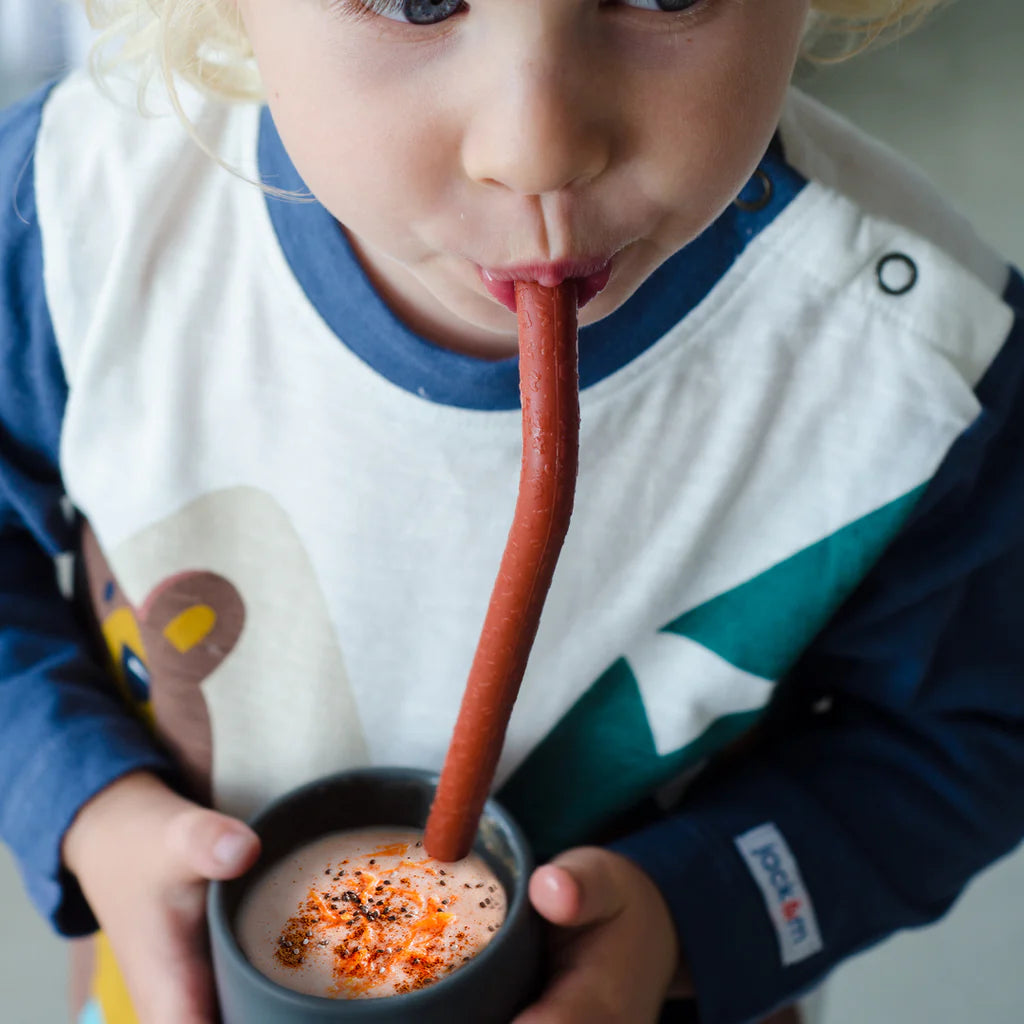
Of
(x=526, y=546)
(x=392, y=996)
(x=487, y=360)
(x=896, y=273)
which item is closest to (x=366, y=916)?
(x=392, y=996)

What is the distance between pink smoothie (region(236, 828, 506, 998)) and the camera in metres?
0.42

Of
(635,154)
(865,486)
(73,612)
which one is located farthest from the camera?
(73,612)

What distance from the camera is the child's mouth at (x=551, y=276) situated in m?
0.42

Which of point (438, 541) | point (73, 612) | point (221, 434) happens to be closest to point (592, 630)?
point (438, 541)

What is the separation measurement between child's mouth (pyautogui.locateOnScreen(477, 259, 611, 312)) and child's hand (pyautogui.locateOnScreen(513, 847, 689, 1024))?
0.21 metres

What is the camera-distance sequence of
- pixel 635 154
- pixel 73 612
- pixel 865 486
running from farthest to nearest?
1. pixel 73 612
2. pixel 865 486
3. pixel 635 154

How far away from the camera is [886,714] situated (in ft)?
2.18

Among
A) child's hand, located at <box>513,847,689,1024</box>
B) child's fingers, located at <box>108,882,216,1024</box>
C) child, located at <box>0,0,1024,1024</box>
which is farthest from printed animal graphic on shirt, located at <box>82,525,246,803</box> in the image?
child's hand, located at <box>513,847,689,1024</box>

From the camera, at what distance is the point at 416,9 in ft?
1.24

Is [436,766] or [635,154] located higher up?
[635,154]

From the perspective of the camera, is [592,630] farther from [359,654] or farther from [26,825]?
[26,825]

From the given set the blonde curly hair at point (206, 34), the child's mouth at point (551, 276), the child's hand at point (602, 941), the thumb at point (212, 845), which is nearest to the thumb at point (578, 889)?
the child's hand at point (602, 941)

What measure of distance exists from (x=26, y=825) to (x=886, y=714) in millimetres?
444

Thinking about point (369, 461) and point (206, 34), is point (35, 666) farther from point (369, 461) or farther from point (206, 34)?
point (206, 34)
